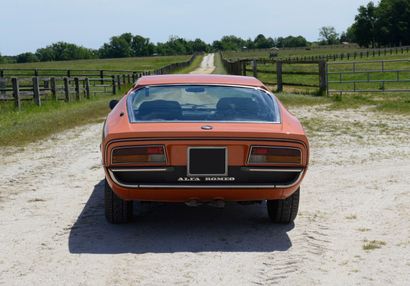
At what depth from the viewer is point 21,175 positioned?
25.3 ft

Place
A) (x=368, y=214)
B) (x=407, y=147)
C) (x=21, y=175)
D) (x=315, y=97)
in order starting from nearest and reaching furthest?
(x=368, y=214)
(x=21, y=175)
(x=407, y=147)
(x=315, y=97)

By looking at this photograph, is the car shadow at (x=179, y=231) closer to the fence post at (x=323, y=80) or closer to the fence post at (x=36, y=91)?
the fence post at (x=36, y=91)

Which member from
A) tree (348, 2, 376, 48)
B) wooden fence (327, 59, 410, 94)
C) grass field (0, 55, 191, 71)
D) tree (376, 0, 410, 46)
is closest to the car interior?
wooden fence (327, 59, 410, 94)

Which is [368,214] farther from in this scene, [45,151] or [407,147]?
[45,151]

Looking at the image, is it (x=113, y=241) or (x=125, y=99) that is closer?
(x=113, y=241)

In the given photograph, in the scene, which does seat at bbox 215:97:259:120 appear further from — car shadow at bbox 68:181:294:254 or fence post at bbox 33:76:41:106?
fence post at bbox 33:76:41:106

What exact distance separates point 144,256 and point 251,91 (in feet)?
6.76

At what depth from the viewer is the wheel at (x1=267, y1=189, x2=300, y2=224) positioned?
17.1 ft

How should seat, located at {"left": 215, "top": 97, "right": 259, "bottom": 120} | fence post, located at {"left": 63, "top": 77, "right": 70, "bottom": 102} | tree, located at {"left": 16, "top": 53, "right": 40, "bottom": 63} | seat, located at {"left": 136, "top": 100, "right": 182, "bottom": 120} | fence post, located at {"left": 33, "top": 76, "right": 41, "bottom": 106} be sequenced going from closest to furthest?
seat, located at {"left": 136, "top": 100, "right": 182, "bottom": 120}, seat, located at {"left": 215, "top": 97, "right": 259, "bottom": 120}, fence post, located at {"left": 33, "top": 76, "right": 41, "bottom": 106}, fence post, located at {"left": 63, "top": 77, "right": 70, "bottom": 102}, tree, located at {"left": 16, "top": 53, "right": 40, "bottom": 63}

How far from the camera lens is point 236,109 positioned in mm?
5383

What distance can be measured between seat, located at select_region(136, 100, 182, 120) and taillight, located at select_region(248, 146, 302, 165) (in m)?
0.81

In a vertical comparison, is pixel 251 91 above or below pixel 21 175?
above

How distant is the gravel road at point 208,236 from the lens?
4023mm

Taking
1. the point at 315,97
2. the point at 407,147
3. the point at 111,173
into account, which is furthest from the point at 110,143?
the point at 315,97
